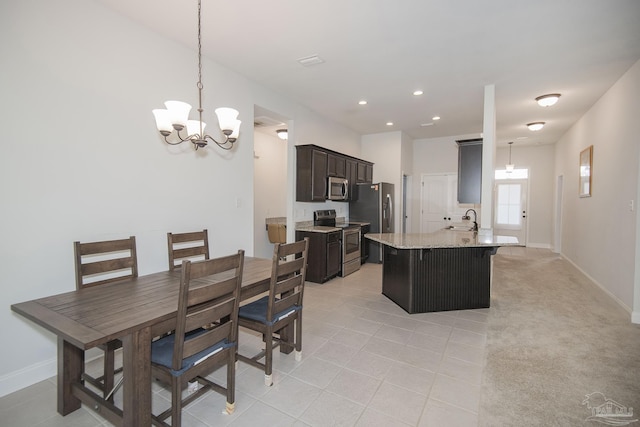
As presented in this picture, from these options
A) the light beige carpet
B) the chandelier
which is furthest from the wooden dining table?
the light beige carpet

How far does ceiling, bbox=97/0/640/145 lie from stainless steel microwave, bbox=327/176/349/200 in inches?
54.5

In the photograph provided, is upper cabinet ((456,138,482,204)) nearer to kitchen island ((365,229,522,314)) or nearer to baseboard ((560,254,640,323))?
kitchen island ((365,229,522,314))

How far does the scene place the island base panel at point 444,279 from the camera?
3670 millimetres

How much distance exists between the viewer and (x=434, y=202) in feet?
26.1

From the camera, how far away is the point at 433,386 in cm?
223

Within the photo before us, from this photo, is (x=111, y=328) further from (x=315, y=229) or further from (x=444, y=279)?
(x=315, y=229)

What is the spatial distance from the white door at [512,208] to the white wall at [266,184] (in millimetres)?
6161

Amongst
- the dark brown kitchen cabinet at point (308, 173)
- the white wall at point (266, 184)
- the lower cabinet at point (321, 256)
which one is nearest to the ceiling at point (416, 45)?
the dark brown kitchen cabinet at point (308, 173)

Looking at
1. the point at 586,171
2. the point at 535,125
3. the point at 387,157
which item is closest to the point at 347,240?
the point at 387,157

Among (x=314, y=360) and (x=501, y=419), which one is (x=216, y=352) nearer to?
(x=314, y=360)

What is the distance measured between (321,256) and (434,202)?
4.36 m

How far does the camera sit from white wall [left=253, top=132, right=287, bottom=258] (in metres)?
6.38

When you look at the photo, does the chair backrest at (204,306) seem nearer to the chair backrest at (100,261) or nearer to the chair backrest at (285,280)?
the chair backrest at (285,280)

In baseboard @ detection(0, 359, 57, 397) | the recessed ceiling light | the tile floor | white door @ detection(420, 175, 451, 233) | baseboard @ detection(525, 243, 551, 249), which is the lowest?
the tile floor
